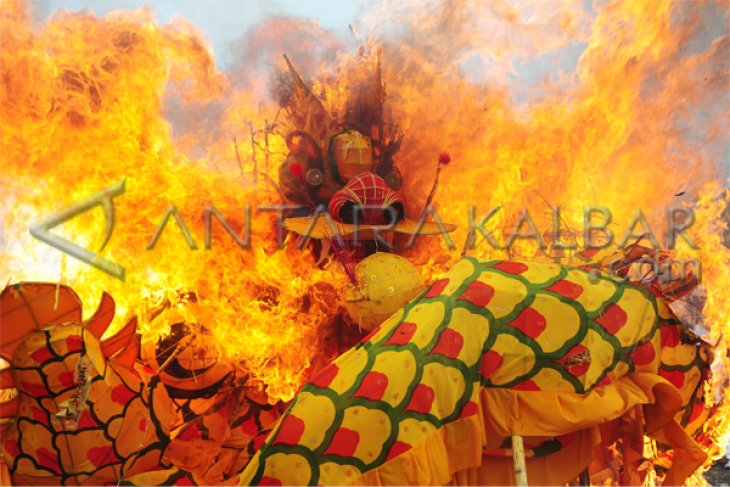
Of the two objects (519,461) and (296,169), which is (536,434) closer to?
(519,461)

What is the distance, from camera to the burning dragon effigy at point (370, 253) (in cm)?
307

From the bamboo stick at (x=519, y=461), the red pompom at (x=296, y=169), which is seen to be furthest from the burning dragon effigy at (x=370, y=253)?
the red pompom at (x=296, y=169)

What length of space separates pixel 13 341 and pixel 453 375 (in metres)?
2.67

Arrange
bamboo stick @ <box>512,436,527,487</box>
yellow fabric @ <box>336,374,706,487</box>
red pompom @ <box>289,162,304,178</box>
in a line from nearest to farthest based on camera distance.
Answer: yellow fabric @ <box>336,374,706,487</box>
bamboo stick @ <box>512,436,527,487</box>
red pompom @ <box>289,162,304,178</box>

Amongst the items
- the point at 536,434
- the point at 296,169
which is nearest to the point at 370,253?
the point at 296,169

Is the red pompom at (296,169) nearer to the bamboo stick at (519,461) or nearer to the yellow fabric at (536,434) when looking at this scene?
the yellow fabric at (536,434)

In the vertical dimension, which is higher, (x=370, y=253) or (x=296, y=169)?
(x=296, y=169)

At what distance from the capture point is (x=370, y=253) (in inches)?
245

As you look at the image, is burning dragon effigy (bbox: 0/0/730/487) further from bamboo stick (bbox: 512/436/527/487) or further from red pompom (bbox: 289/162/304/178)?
red pompom (bbox: 289/162/304/178)

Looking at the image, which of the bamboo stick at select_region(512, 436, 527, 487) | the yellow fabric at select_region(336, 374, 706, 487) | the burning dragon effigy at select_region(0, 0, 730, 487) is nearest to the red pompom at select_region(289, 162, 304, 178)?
the burning dragon effigy at select_region(0, 0, 730, 487)

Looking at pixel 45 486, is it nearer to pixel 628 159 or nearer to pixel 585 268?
pixel 585 268

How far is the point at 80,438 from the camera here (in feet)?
10.2

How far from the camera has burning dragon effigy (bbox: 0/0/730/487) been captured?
3.07m

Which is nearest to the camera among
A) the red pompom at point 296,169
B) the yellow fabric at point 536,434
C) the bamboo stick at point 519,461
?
the yellow fabric at point 536,434
